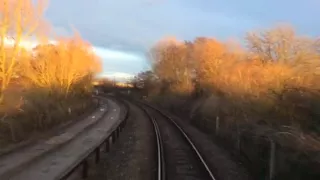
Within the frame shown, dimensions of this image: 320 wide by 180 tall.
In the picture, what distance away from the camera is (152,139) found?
89.4 feet

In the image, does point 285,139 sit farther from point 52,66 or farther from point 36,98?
point 52,66

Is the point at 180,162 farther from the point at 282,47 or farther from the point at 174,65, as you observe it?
the point at 174,65

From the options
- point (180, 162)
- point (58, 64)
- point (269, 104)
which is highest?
point (58, 64)

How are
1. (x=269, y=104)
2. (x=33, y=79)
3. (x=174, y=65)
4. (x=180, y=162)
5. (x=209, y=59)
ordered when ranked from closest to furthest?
(x=180, y=162), (x=269, y=104), (x=33, y=79), (x=209, y=59), (x=174, y=65)

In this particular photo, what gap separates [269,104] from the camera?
21641mm

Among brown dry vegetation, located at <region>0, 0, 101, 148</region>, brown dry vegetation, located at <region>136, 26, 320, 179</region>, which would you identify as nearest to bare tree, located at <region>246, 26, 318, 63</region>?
brown dry vegetation, located at <region>136, 26, 320, 179</region>

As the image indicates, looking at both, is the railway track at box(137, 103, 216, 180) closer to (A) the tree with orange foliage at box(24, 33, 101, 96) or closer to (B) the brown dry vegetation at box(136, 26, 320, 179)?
(B) the brown dry vegetation at box(136, 26, 320, 179)

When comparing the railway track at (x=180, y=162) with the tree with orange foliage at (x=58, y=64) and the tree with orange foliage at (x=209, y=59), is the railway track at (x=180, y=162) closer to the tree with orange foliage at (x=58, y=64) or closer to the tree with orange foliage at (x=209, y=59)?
the tree with orange foliage at (x=58, y=64)

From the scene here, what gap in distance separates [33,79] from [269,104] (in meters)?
25.7

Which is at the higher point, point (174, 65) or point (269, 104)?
point (174, 65)

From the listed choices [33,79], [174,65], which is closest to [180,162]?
[33,79]

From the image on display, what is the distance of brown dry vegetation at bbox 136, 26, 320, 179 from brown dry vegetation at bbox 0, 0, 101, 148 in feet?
42.2

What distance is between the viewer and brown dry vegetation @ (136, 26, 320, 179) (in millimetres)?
14094

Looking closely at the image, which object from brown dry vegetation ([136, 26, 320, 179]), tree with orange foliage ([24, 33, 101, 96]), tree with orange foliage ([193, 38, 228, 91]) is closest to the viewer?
brown dry vegetation ([136, 26, 320, 179])
